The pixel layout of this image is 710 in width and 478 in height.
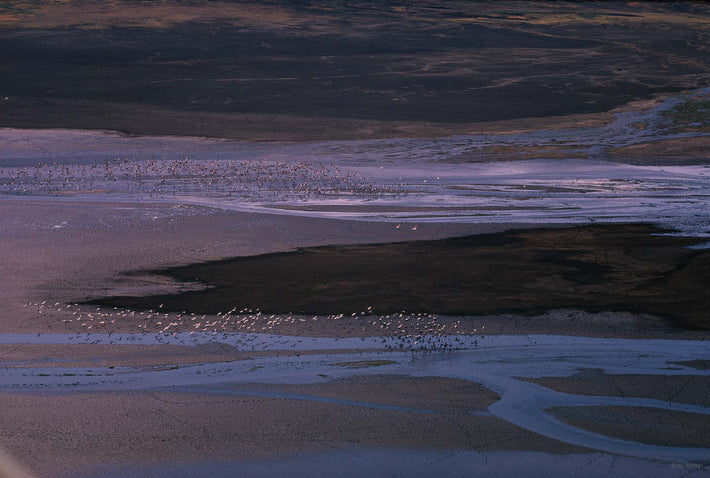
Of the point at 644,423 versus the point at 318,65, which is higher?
the point at 318,65

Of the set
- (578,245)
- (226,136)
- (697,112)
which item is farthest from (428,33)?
(578,245)

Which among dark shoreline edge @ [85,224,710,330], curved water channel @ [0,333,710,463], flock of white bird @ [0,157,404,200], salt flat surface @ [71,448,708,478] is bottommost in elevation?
salt flat surface @ [71,448,708,478]

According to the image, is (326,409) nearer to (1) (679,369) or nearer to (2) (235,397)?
(2) (235,397)

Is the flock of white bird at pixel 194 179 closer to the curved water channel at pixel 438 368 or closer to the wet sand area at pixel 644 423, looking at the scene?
the curved water channel at pixel 438 368

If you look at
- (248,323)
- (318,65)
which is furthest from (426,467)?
(318,65)

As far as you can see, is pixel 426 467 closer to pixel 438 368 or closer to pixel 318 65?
Result: pixel 438 368

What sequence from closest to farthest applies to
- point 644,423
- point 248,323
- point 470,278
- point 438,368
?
point 644,423, point 438,368, point 248,323, point 470,278

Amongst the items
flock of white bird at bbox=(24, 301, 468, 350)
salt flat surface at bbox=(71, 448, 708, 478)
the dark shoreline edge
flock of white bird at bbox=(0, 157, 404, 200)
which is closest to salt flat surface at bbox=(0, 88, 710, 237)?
flock of white bird at bbox=(0, 157, 404, 200)

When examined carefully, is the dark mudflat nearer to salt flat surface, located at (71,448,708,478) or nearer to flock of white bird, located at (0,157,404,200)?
flock of white bird, located at (0,157,404,200)
